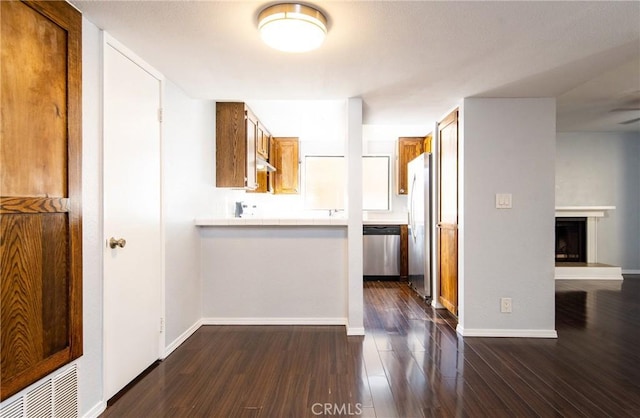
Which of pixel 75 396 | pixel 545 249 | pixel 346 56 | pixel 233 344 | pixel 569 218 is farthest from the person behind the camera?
pixel 569 218

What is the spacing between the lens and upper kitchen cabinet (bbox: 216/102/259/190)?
3586 mm

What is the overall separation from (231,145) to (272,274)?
1406mm

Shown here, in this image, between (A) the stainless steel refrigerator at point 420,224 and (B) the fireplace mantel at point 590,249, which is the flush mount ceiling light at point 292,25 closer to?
(A) the stainless steel refrigerator at point 420,224

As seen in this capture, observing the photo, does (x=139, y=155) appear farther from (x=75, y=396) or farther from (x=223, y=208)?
(x=223, y=208)

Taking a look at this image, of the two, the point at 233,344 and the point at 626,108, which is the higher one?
the point at 626,108

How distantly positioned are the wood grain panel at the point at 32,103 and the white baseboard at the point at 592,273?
6.41 meters

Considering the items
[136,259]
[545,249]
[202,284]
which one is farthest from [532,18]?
[202,284]

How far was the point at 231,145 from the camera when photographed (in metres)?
3.60

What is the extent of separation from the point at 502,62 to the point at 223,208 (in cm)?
312

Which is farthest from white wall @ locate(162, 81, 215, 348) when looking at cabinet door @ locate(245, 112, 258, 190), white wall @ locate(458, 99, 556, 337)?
white wall @ locate(458, 99, 556, 337)

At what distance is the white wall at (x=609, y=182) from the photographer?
5.75 m

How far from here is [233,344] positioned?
284 cm

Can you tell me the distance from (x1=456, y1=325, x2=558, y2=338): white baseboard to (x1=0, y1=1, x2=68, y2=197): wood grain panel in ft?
10.3

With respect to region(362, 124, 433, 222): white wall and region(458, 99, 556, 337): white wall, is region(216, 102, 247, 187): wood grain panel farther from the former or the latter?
region(362, 124, 433, 222): white wall
